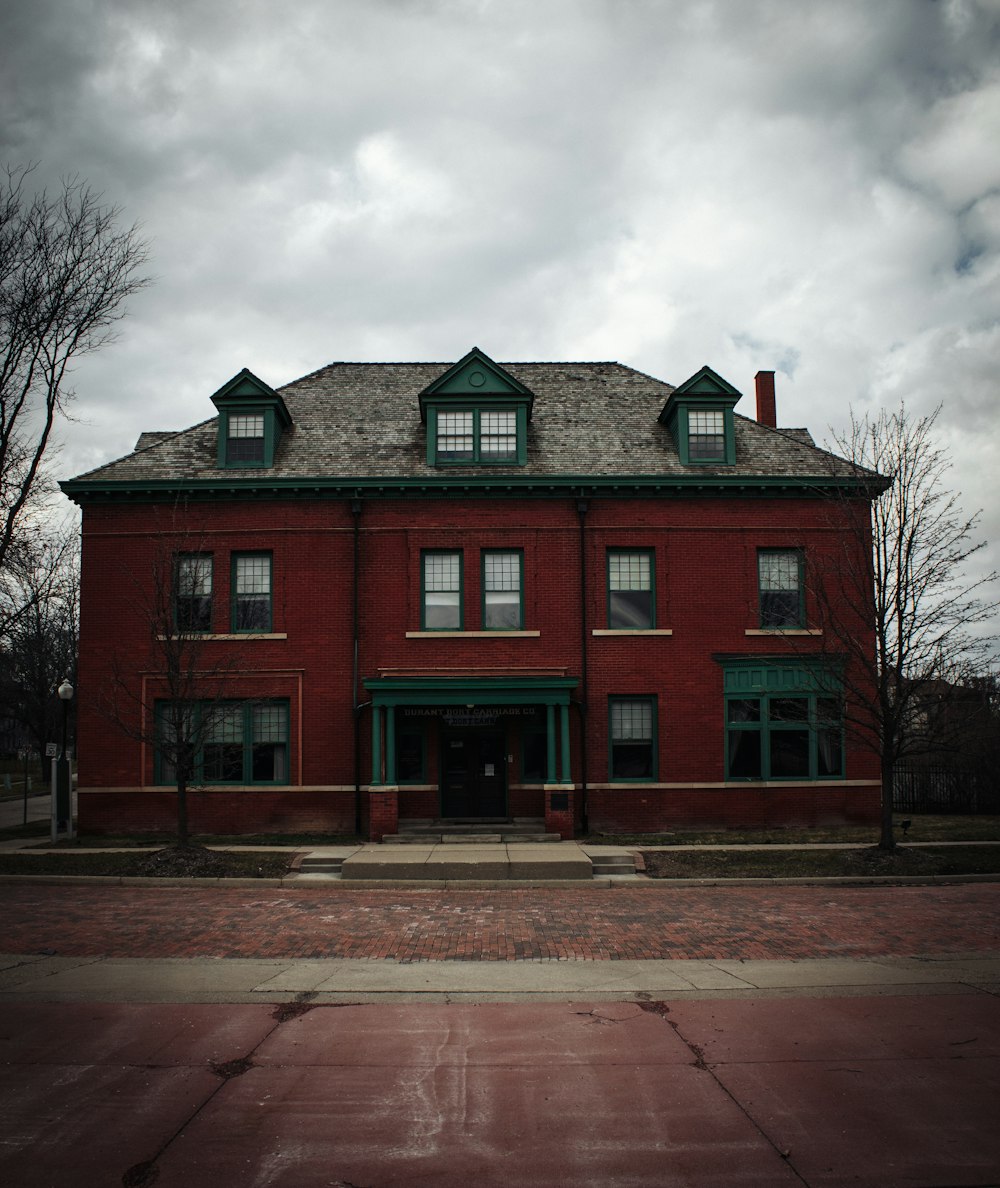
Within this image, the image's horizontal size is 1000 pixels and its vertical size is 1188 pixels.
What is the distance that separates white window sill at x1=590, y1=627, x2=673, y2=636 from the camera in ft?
72.3

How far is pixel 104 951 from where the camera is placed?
11023 mm

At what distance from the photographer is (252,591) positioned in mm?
22328

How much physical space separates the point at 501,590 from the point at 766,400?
10.8 metres

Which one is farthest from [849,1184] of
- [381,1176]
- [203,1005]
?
[203,1005]

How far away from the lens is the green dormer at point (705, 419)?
23.1 meters

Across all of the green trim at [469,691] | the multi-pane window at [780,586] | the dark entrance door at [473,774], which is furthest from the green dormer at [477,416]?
the dark entrance door at [473,774]

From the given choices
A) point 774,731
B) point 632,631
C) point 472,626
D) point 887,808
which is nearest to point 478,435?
point 472,626

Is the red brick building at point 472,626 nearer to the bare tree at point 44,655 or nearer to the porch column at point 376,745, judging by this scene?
the porch column at point 376,745

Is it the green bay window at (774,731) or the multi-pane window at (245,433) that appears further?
the multi-pane window at (245,433)

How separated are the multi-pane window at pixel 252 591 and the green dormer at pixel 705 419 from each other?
1079 cm

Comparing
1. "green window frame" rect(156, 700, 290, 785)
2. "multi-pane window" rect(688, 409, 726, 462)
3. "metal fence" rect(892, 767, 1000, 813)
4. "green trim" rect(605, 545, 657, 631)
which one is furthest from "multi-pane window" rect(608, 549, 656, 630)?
"metal fence" rect(892, 767, 1000, 813)

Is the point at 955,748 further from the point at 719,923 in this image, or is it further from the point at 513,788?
the point at 513,788

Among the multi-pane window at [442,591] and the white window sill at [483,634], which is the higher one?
the multi-pane window at [442,591]

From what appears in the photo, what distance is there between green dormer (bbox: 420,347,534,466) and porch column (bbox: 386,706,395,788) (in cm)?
636
